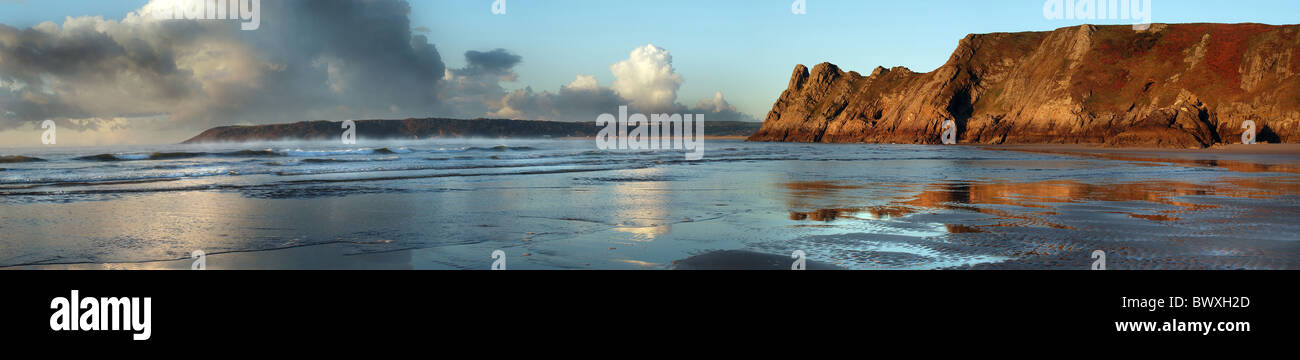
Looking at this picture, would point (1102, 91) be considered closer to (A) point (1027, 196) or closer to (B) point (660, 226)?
(A) point (1027, 196)

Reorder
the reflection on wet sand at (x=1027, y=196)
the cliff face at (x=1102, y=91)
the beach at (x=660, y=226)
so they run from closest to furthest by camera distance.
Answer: the beach at (x=660, y=226)
the reflection on wet sand at (x=1027, y=196)
the cliff face at (x=1102, y=91)

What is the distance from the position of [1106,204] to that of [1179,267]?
654 centimetres

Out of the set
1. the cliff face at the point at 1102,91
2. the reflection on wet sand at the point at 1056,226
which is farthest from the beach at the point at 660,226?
the cliff face at the point at 1102,91

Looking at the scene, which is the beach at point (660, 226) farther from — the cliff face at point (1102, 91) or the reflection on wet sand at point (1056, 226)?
the cliff face at point (1102, 91)

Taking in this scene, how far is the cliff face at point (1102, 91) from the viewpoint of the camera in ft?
211

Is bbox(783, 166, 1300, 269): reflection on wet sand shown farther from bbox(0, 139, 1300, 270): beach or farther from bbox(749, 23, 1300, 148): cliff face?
bbox(749, 23, 1300, 148): cliff face

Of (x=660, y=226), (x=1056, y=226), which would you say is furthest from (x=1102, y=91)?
(x=660, y=226)

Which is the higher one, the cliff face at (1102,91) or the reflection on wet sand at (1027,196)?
the cliff face at (1102,91)

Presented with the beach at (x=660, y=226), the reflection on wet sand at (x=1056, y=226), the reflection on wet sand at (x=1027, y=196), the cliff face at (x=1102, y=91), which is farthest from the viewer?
the cliff face at (x=1102, y=91)

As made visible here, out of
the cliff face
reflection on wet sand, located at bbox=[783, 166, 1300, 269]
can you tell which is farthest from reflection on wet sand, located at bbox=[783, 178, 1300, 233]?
the cliff face

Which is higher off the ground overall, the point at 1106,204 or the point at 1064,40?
the point at 1064,40
